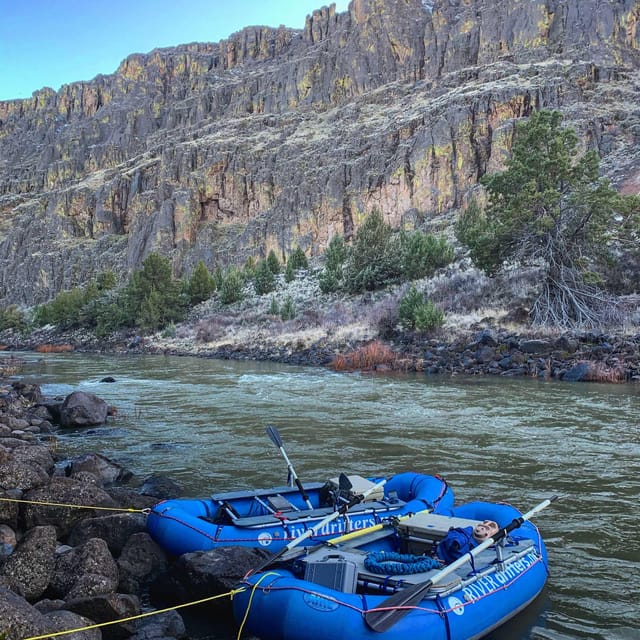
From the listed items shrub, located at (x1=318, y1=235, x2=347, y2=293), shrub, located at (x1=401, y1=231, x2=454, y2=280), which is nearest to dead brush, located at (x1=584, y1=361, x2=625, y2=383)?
shrub, located at (x1=401, y1=231, x2=454, y2=280)

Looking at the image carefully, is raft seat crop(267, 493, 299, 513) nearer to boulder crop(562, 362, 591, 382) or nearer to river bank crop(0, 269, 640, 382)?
boulder crop(562, 362, 591, 382)

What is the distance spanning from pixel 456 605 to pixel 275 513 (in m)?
2.03

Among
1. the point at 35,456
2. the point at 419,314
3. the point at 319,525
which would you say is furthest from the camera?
the point at 419,314

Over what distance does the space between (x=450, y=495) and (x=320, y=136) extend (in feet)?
255

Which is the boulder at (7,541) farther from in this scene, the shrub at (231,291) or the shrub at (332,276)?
the shrub at (231,291)

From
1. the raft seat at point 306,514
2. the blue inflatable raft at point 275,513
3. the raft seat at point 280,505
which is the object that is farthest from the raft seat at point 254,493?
the raft seat at point 306,514

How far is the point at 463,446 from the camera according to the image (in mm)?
8992

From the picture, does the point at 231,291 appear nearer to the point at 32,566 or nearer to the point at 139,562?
the point at 139,562

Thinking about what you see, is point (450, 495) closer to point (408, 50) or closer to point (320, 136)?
point (320, 136)

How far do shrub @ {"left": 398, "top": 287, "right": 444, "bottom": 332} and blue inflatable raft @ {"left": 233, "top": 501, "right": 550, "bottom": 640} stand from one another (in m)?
17.1

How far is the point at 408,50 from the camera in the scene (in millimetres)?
84188

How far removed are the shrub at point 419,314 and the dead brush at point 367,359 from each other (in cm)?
152

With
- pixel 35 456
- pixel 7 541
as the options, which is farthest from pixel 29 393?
pixel 7 541

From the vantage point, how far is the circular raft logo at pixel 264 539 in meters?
4.80
